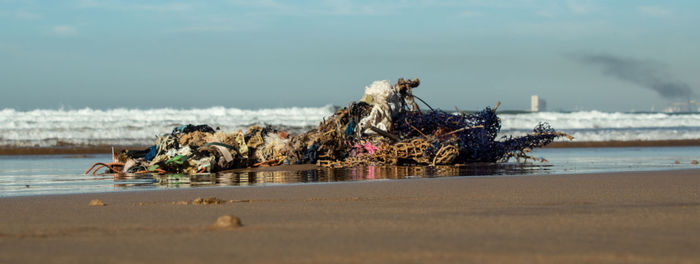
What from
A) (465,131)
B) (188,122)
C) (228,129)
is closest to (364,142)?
(465,131)

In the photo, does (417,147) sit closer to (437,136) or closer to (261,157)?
(437,136)

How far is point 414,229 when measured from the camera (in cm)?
343

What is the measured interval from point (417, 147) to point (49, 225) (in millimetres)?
5967

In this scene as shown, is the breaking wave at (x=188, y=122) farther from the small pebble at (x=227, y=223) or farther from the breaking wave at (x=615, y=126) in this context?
the small pebble at (x=227, y=223)

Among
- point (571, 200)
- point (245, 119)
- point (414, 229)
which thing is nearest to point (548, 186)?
point (571, 200)

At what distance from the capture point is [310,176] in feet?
26.0

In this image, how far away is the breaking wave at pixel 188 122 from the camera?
24188mm

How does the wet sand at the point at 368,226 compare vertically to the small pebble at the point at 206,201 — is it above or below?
below

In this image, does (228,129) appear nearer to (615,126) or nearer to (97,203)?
(615,126)

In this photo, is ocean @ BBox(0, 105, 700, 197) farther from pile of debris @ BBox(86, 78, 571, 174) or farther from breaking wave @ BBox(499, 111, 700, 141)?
pile of debris @ BBox(86, 78, 571, 174)

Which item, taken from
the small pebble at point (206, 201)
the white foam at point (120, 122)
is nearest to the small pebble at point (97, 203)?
the small pebble at point (206, 201)

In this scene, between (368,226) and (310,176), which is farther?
(310,176)

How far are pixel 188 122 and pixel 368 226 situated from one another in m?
28.8

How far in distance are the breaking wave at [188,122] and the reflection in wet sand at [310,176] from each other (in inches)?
501
